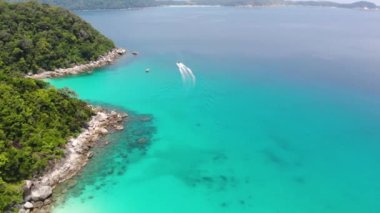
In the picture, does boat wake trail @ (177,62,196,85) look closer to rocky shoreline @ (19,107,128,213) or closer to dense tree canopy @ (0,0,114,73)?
dense tree canopy @ (0,0,114,73)

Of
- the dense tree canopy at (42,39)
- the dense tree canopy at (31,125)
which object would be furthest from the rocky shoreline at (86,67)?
the dense tree canopy at (31,125)

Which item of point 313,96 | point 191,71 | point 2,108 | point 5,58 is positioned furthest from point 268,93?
point 5,58

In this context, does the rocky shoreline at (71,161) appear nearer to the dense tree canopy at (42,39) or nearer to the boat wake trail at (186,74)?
the boat wake trail at (186,74)

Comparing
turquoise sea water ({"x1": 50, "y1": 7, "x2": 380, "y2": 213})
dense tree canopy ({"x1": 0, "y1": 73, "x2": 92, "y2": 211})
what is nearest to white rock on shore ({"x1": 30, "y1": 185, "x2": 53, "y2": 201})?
dense tree canopy ({"x1": 0, "y1": 73, "x2": 92, "y2": 211})

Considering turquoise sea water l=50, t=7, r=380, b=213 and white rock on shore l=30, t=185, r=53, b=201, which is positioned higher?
turquoise sea water l=50, t=7, r=380, b=213

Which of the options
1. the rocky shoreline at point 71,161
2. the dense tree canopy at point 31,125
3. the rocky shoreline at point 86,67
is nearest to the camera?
the rocky shoreline at point 71,161

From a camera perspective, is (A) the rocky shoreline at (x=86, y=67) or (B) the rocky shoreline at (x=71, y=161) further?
(A) the rocky shoreline at (x=86, y=67)

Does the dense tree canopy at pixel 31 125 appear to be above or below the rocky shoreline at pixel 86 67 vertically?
above
